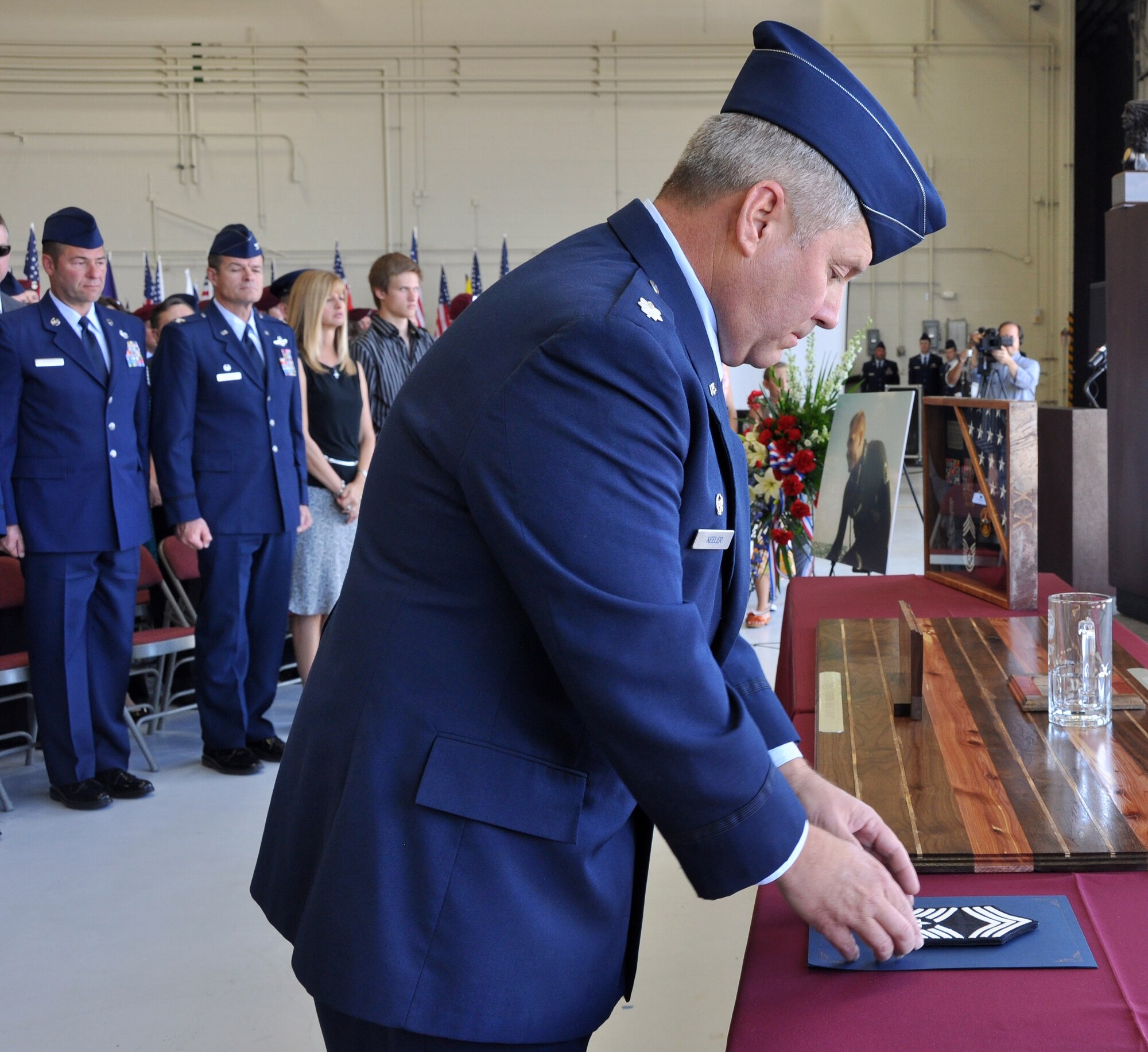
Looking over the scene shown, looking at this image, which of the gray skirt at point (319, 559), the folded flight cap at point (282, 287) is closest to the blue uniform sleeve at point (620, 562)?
the gray skirt at point (319, 559)

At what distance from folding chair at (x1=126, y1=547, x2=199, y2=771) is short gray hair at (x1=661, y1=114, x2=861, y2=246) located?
A: 3.08 metres

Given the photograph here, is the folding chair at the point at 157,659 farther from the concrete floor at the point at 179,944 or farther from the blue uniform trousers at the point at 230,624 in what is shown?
the concrete floor at the point at 179,944

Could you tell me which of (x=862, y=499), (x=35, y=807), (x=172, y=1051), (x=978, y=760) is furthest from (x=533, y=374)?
(x=35, y=807)

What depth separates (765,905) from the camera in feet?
3.30

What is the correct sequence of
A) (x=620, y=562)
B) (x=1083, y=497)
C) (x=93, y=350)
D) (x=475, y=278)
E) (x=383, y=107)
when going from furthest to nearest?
(x=383, y=107), (x=475, y=278), (x=1083, y=497), (x=93, y=350), (x=620, y=562)

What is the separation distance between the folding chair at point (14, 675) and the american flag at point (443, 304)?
309 inches

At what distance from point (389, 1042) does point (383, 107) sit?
12.7 metres

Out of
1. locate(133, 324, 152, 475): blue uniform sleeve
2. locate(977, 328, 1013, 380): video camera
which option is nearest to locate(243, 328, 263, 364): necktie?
locate(133, 324, 152, 475): blue uniform sleeve

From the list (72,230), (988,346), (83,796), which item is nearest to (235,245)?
(72,230)

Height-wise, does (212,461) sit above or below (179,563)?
above

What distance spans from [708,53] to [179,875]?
11676mm

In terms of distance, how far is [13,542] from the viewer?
3264 mm

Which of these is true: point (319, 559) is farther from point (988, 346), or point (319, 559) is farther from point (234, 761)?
point (988, 346)

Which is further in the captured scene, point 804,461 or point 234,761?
point 804,461
